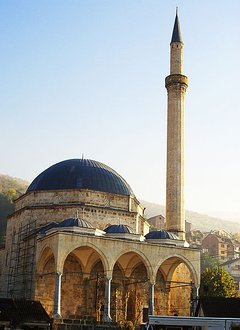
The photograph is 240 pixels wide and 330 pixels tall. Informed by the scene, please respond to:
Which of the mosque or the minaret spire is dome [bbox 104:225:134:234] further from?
the minaret spire

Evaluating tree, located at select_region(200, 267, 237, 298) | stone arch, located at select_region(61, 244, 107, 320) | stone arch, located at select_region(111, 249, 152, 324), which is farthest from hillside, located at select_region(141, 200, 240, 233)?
stone arch, located at select_region(61, 244, 107, 320)

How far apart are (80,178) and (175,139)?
5.78m

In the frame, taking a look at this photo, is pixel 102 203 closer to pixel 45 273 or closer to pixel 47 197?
pixel 47 197

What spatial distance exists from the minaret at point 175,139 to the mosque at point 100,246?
5 cm

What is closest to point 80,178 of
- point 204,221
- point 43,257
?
point 43,257

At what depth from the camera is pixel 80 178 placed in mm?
28797

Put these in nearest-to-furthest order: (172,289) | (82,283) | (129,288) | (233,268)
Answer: (82,283) < (129,288) < (172,289) < (233,268)

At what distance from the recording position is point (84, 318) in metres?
24.1

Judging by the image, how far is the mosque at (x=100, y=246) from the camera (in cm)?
2403

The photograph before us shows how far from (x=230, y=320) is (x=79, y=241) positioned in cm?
922

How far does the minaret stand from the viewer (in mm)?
29141

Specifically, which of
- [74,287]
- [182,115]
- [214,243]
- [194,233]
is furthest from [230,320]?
[194,233]

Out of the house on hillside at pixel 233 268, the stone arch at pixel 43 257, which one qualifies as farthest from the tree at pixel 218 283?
the house on hillside at pixel 233 268

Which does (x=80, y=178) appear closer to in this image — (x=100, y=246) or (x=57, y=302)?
(x=100, y=246)
